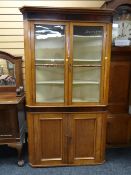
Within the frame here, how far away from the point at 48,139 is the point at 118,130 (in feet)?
3.81

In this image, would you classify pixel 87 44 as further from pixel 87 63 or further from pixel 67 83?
pixel 67 83

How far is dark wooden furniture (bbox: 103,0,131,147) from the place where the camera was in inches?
108

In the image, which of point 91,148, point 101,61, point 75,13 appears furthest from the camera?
point 91,148

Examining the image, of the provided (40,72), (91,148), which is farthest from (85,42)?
(91,148)

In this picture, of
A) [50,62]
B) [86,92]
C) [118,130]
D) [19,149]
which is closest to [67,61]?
[50,62]

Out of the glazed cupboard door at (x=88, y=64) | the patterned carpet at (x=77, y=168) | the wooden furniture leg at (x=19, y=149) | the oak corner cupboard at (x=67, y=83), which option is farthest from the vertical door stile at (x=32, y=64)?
the patterned carpet at (x=77, y=168)

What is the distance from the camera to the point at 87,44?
2375mm

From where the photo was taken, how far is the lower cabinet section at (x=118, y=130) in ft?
9.52

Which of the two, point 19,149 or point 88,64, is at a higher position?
point 88,64

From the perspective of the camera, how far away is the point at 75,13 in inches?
84.3

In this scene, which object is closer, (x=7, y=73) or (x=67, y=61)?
(x=67, y=61)

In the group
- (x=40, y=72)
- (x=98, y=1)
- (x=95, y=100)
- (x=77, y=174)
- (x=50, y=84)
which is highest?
(x=98, y=1)

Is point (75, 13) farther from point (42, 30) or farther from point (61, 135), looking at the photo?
point (61, 135)

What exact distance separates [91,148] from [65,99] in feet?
2.52
